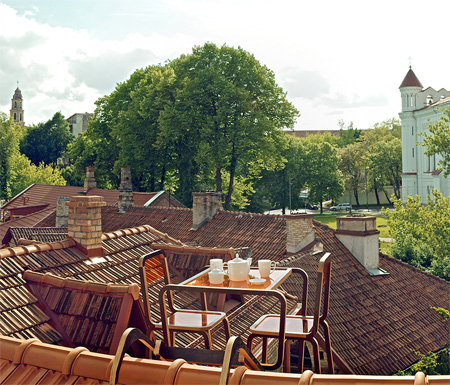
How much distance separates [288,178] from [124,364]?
181ft

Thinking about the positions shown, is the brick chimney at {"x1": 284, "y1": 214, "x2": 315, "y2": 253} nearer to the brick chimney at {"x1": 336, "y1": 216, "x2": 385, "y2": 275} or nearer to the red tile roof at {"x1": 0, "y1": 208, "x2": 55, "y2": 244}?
the brick chimney at {"x1": 336, "y1": 216, "x2": 385, "y2": 275}

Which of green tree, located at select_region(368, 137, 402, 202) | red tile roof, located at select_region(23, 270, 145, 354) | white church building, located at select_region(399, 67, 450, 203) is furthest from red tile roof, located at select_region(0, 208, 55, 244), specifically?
green tree, located at select_region(368, 137, 402, 202)

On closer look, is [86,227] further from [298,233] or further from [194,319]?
[298,233]

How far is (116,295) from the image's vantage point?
6.11 m

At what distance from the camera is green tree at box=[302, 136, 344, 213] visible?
5878 centimetres

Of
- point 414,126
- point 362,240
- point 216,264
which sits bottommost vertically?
point 362,240

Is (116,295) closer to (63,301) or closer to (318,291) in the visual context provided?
(63,301)

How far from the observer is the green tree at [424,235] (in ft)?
78.3

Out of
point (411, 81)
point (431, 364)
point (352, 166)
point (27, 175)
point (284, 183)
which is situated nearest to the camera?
point (431, 364)

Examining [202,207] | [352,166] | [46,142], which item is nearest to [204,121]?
[202,207]

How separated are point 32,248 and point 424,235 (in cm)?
2280

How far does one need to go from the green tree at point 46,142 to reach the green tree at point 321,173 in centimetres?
3233

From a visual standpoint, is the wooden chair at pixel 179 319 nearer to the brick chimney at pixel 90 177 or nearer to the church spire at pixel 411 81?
the brick chimney at pixel 90 177

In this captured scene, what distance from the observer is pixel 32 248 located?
7668 mm
